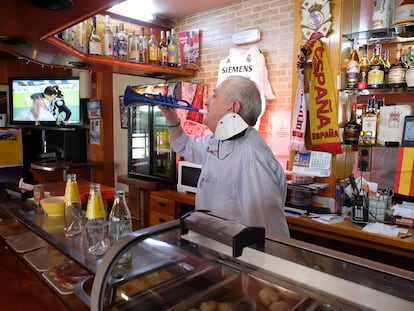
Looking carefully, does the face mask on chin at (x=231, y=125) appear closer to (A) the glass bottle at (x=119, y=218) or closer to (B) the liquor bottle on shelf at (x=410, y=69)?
(A) the glass bottle at (x=119, y=218)

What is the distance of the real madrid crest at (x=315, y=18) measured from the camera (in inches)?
114

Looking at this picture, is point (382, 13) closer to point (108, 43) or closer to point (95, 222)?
point (95, 222)

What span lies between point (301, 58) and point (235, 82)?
53.7 inches

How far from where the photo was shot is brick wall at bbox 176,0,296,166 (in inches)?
139

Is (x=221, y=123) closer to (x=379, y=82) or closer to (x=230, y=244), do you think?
(x=230, y=244)

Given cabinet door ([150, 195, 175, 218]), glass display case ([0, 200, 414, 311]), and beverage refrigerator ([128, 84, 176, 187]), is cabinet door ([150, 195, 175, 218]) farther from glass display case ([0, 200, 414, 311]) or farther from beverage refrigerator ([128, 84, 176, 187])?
glass display case ([0, 200, 414, 311])

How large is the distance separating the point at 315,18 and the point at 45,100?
171 inches

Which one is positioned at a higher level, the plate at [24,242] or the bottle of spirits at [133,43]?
the bottle of spirits at [133,43]

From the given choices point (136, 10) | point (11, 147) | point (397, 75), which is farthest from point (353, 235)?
point (11, 147)

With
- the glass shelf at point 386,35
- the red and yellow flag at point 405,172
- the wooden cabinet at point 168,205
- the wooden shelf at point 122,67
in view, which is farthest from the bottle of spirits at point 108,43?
the red and yellow flag at point 405,172

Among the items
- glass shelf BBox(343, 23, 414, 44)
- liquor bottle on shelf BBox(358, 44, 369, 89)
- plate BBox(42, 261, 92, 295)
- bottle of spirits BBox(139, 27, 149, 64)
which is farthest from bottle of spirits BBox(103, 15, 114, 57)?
plate BBox(42, 261, 92, 295)

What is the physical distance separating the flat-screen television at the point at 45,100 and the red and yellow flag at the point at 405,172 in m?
4.53

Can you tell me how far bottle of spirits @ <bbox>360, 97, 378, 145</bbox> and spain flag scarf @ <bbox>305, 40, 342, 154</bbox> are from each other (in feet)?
0.65

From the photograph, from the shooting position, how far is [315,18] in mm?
2957
